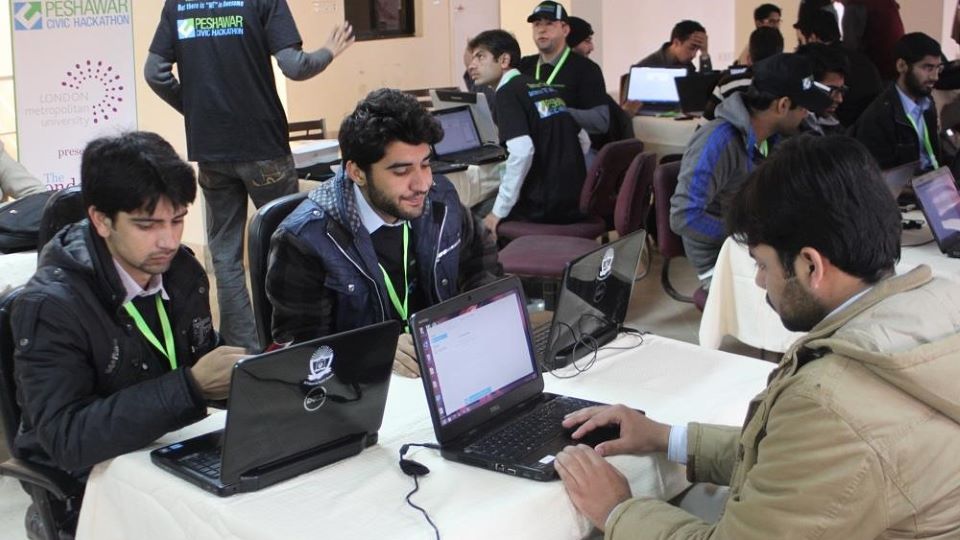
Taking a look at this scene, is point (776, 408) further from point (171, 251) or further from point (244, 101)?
point (244, 101)

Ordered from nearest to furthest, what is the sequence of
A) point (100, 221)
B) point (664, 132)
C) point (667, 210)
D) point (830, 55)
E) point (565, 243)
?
point (100, 221)
point (667, 210)
point (565, 243)
point (830, 55)
point (664, 132)

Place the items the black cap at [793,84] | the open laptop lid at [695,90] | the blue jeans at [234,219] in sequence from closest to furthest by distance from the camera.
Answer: the black cap at [793,84] < the blue jeans at [234,219] < the open laptop lid at [695,90]

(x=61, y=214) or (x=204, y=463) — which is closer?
(x=204, y=463)

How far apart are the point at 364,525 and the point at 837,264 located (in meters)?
0.82

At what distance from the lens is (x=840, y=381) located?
153 centimetres

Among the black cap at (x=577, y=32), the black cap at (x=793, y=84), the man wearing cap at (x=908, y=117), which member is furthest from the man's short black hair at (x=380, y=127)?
the black cap at (x=577, y=32)

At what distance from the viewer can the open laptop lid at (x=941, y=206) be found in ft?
12.3

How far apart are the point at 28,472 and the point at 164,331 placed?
0.38 meters

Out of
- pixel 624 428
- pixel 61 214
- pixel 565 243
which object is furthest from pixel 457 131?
pixel 624 428

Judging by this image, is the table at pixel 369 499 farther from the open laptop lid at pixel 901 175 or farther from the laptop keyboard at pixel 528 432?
the open laptop lid at pixel 901 175

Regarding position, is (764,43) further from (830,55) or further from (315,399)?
(315,399)

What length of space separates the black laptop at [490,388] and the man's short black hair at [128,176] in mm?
592

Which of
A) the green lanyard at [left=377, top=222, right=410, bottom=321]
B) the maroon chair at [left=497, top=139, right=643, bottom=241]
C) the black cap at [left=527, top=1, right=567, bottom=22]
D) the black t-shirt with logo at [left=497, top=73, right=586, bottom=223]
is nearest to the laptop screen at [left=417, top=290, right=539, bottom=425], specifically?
the green lanyard at [left=377, top=222, right=410, bottom=321]

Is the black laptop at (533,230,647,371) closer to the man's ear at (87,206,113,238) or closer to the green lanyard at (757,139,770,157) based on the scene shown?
the man's ear at (87,206,113,238)
